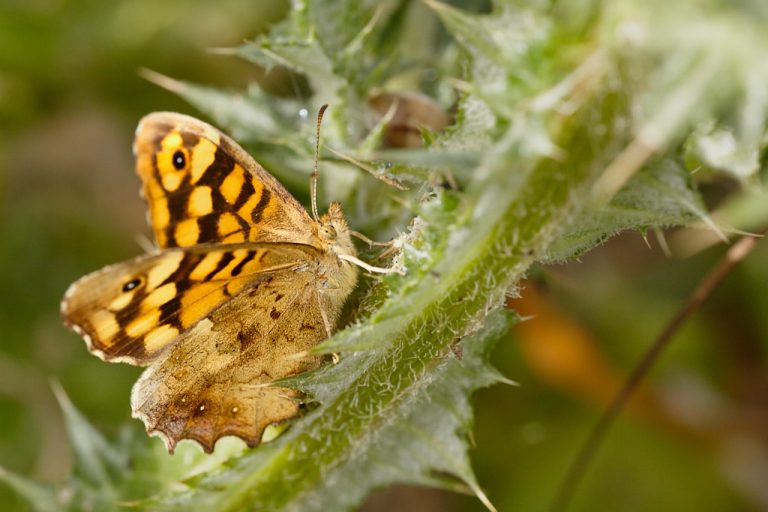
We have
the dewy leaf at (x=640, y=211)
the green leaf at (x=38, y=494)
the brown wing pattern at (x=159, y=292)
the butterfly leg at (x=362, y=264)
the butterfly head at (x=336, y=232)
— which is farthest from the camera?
the green leaf at (x=38, y=494)

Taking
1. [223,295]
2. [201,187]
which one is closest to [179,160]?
[201,187]

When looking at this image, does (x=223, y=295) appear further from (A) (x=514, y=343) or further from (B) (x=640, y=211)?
(A) (x=514, y=343)

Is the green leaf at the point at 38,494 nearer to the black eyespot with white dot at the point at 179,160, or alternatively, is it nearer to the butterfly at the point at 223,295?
the butterfly at the point at 223,295

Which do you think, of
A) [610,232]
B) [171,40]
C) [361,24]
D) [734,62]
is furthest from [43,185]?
[734,62]

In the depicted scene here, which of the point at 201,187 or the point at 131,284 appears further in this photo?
the point at 201,187

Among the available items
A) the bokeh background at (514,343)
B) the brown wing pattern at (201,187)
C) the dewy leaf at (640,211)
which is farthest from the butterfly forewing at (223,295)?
the bokeh background at (514,343)
